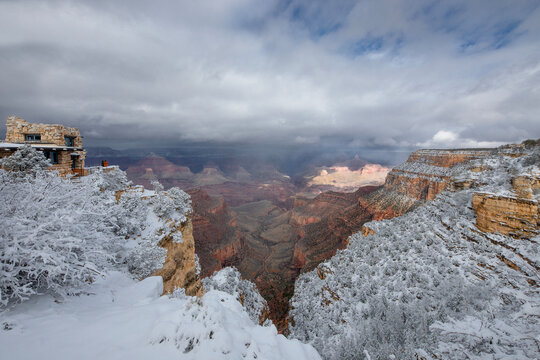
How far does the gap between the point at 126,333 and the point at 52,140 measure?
17.1 metres

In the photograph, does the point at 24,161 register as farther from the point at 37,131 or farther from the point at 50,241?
the point at 50,241

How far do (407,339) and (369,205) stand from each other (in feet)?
156

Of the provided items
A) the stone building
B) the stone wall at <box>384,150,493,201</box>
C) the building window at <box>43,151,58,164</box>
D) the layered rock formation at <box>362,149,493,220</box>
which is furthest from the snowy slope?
the stone wall at <box>384,150,493,201</box>

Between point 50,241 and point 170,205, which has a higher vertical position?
point 50,241

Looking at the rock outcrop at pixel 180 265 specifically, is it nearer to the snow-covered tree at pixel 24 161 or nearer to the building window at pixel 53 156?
the snow-covered tree at pixel 24 161

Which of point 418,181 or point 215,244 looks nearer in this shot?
point 418,181

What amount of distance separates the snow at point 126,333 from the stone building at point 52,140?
1300 cm

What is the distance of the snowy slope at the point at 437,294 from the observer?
5.68 m

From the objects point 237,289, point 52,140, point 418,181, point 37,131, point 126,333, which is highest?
point 37,131

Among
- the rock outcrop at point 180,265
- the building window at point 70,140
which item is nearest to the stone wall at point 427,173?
the rock outcrop at point 180,265

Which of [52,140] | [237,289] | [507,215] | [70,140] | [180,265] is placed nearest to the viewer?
[507,215]

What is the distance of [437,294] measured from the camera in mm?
9211

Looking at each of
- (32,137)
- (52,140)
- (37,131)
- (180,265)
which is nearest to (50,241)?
(180,265)

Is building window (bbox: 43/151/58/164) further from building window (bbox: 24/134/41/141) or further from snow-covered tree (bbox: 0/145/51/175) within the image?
snow-covered tree (bbox: 0/145/51/175)
